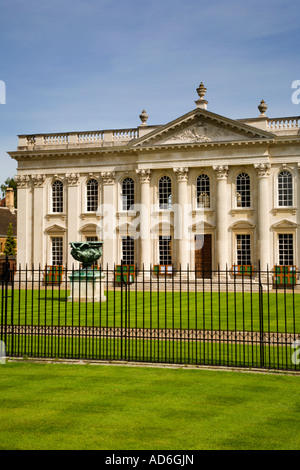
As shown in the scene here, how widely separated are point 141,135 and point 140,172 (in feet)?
9.80

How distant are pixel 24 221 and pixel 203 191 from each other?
608 inches

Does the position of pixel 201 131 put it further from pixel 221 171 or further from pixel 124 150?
pixel 124 150

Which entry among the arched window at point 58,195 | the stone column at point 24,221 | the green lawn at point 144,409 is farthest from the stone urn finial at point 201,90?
the green lawn at point 144,409

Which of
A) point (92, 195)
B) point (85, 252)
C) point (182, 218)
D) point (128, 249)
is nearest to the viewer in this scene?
point (85, 252)

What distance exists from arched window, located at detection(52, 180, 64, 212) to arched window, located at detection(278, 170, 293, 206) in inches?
700

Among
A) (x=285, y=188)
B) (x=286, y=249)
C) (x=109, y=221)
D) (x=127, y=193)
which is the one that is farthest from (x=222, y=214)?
(x=109, y=221)

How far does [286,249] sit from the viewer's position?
40.8 metres

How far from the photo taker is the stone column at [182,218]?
42188mm

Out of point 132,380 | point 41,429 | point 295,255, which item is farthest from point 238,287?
point 41,429

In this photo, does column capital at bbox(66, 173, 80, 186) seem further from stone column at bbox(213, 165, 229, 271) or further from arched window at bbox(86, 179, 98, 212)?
stone column at bbox(213, 165, 229, 271)

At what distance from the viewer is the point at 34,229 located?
46625 millimetres

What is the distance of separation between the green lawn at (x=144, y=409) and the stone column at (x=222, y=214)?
96.5ft

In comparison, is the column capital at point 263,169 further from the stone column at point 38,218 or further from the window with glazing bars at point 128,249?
A: the stone column at point 38,218

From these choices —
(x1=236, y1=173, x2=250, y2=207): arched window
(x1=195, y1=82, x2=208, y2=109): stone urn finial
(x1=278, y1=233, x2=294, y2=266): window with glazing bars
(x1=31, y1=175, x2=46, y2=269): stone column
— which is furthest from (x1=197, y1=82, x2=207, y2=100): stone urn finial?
(x1=31, y1=175, x2=46, y2=269): stone column
